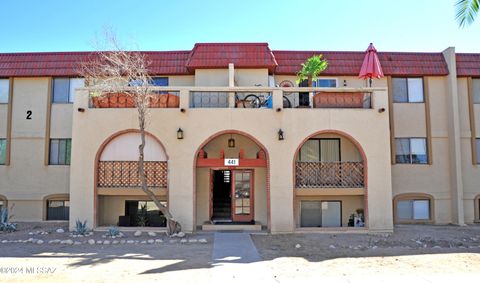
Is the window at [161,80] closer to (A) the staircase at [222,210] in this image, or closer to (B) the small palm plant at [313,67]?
(A) the staircase at [222,210]

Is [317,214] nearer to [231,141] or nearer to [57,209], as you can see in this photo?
[231,141]

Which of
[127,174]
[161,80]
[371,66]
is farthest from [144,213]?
Answer: [371,66]

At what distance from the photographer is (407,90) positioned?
17.8 m

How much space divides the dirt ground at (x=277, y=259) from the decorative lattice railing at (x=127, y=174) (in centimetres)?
188

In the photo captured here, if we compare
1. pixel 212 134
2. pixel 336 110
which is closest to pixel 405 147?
pixel 336 110

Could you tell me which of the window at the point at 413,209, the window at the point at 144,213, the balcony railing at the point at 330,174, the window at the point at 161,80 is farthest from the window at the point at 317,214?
the window at the point at 161,80

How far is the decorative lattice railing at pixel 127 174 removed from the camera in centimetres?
1444

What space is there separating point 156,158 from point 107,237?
322 cm

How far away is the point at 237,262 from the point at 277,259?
1.13 m

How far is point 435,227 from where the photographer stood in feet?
52.3

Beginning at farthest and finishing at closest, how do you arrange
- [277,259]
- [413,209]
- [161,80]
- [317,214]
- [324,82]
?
[324,82]
[161,80]
[413,209]
[317,214]
[277,259]

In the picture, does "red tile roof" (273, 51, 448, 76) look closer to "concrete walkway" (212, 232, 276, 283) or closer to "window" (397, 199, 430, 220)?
"window" (397, 199, 430, 220)

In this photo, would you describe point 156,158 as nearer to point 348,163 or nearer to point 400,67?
point 348,163

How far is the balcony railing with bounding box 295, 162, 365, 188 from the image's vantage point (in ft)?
48.3
